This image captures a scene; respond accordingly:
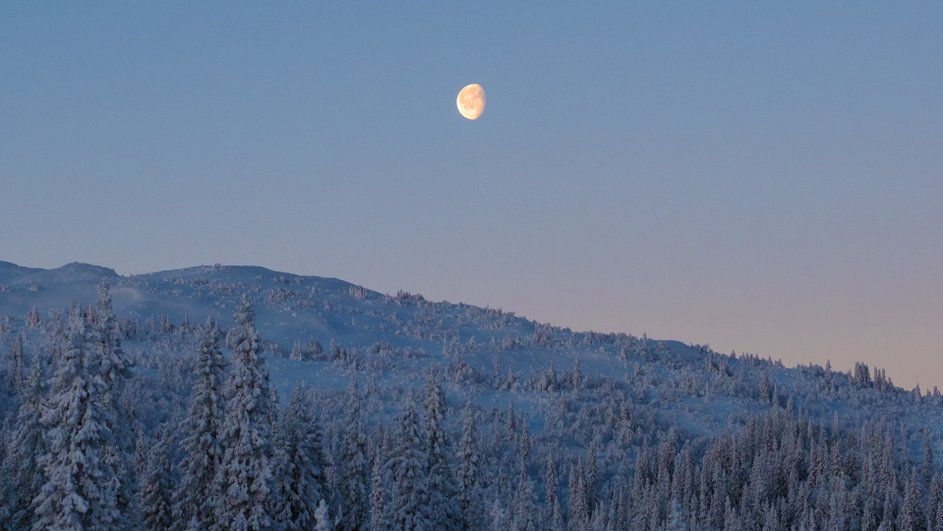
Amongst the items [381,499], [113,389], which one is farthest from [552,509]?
[113,389]

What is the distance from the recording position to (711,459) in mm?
196750

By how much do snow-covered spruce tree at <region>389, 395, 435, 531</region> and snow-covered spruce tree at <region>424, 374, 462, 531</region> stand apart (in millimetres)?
706

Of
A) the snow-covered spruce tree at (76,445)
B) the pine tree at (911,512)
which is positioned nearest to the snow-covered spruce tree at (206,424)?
the snow-covered spruce tree at (76,445)

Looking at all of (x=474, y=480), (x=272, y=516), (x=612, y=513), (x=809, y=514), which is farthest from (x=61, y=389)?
(x=809, y=514)

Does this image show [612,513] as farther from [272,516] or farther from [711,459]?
[272,516]

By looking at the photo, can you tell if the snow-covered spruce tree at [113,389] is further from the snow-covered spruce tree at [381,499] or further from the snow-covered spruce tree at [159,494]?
the snow-covered spruce tree at [381,499]

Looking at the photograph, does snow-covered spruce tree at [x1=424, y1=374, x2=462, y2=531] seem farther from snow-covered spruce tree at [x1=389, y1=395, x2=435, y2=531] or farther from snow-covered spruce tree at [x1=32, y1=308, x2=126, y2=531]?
snow-covered spruce tree at [x1=32, y1=308, x2=126, y2=531]

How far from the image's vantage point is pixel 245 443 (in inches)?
1724

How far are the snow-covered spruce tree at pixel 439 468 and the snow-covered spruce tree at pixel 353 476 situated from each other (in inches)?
243

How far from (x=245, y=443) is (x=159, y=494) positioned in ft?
33.8

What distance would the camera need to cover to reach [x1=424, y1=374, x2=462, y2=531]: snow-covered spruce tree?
55.6 m

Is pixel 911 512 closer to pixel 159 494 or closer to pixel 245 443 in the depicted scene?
pixel 159 494

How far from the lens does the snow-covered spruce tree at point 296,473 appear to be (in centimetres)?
4969

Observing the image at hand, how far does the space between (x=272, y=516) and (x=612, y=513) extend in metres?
112
